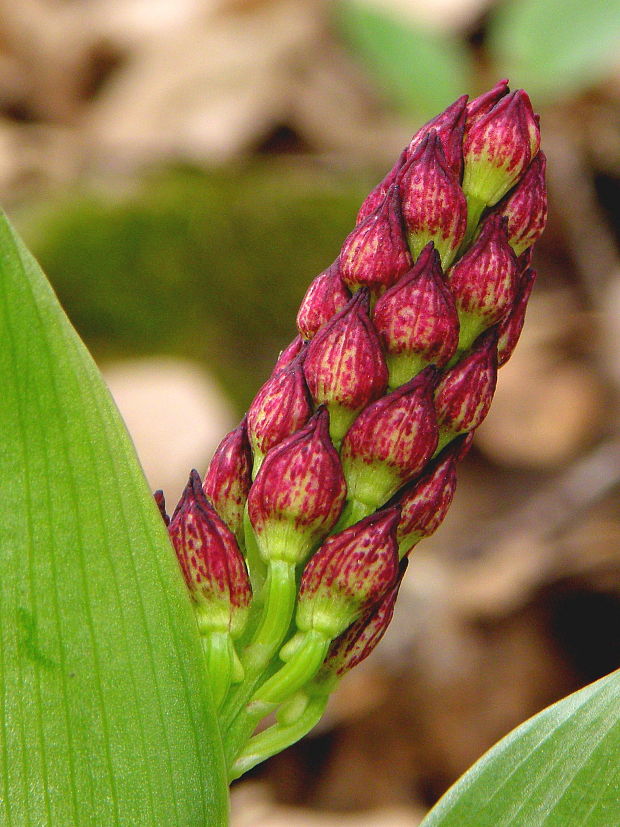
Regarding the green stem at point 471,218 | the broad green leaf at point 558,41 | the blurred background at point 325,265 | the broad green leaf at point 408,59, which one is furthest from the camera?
the broad green leaf at point 408,59

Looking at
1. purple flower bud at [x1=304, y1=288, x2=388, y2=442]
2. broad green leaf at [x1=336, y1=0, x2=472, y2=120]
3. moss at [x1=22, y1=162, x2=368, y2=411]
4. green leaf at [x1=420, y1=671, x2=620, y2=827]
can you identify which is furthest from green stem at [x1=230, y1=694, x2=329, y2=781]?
broad green leaf at [x1=336, y1=0, x2=472, y2=120]

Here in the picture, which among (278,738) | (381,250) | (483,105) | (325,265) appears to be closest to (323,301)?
(381,250)

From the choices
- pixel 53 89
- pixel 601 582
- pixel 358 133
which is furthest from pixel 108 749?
pixel 53 89

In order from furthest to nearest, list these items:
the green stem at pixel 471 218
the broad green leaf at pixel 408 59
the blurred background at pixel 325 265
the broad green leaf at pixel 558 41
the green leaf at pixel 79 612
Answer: the broad green leaf at pixel 408 59 → the broad green leaf at pixel 558 41 → the blurred background at pixel 325 265 → the green stem at pixel 471 218 → the green leaf at pixel 79 612

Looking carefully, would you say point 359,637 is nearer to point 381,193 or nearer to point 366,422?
point 366,422

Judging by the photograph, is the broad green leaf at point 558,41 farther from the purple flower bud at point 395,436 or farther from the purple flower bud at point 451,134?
the purple flower bud at point 395,436

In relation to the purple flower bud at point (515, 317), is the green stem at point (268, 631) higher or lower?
lower

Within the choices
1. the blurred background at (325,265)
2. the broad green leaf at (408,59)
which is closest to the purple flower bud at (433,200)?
the blurred background at (325,265)

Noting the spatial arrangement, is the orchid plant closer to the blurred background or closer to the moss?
the blurred background
